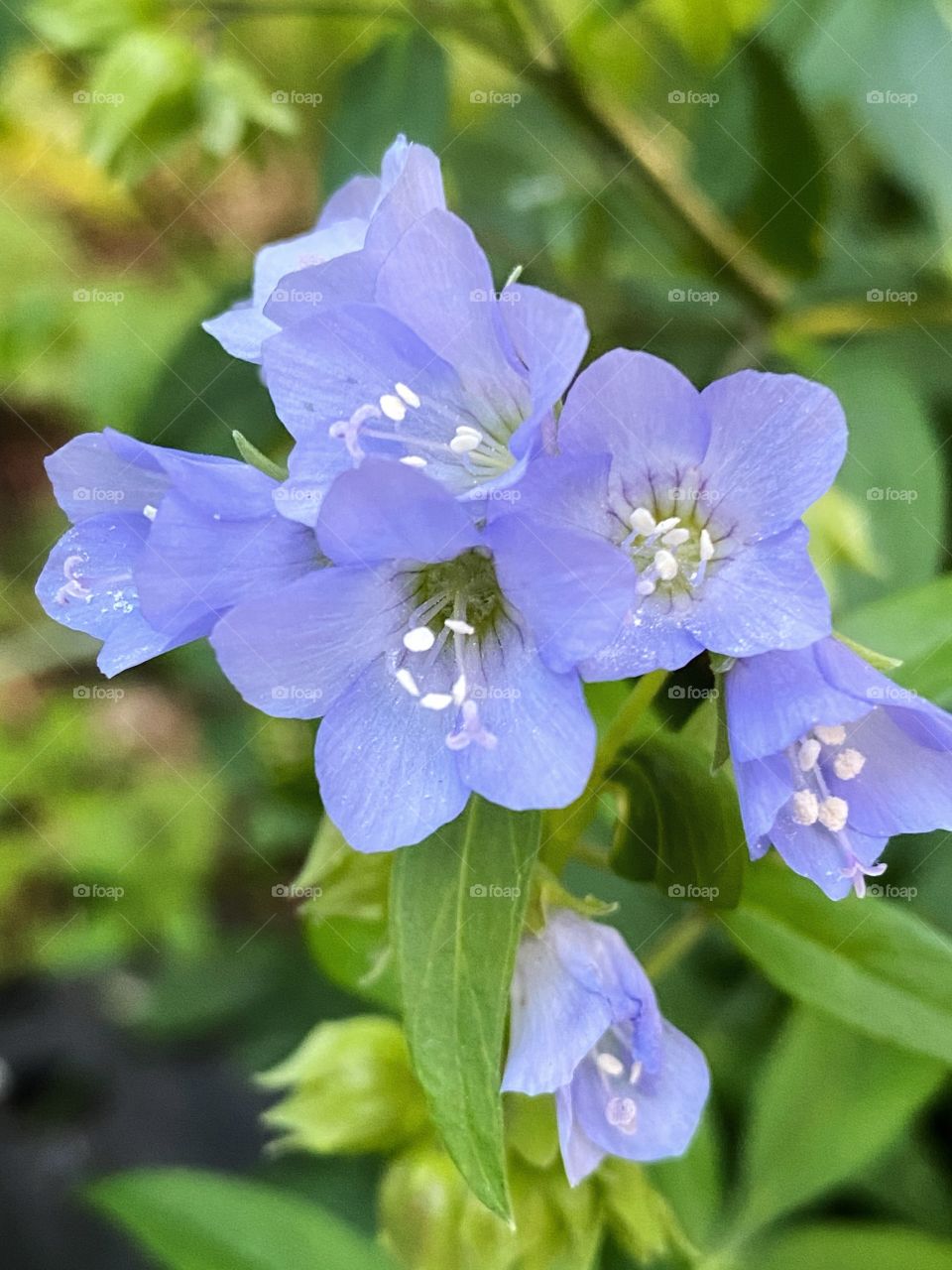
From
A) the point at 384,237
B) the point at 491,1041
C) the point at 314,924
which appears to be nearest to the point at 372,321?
the point at 384,237

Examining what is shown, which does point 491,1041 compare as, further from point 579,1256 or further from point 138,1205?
point 138,1205

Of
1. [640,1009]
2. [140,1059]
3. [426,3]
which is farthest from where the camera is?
[140,1059]

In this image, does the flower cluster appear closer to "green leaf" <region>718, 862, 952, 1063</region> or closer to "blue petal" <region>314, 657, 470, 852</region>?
"blue petal" <region>314, 657, 470, 852</region>

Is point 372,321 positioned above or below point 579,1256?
above

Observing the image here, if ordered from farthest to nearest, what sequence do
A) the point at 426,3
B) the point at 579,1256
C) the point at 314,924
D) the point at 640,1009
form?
1. the point at 426,3
2. the point at 314,924
3. the point at 579,1256
4. the point at 640,1009

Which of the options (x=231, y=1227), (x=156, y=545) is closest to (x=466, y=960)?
(x=156, y=545)

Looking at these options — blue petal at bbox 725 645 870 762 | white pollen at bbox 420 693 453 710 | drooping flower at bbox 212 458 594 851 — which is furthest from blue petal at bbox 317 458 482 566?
blue petal at bbox 725 645 870 762
